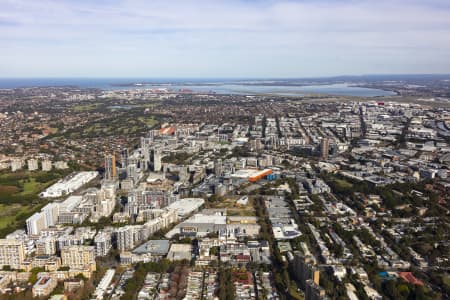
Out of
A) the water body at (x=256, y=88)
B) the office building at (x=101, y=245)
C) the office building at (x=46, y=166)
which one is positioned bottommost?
the office building at (x=101, y=245)

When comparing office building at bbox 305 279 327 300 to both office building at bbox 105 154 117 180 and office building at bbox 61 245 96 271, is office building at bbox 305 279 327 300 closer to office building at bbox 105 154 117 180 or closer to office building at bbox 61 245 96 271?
office building at bbox 61 245 96 271

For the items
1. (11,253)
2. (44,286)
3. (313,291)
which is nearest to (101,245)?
(44,286)

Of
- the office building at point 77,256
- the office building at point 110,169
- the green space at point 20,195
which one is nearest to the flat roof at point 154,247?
the office building at point 77,256

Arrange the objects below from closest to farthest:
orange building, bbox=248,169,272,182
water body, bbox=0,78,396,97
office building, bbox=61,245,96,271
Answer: office building, bbox=61,245,96,271, orange building, bbox=248,169,272,182, water body, bbox=0,78,396,97

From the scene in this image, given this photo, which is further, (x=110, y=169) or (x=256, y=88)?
(x=256, y=88)

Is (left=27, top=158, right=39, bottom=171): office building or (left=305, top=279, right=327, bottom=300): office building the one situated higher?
(left=27, top=158, right=39, bottom=171): office building

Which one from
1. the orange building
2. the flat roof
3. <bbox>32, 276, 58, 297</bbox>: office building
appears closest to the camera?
<bbox>32, 276, 58, 297</bbox>: office building

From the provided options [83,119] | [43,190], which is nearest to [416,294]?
[43,190]

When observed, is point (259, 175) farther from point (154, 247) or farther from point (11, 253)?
point (11, 253)

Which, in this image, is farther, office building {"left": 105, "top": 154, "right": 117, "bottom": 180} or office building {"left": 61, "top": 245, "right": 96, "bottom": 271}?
office building {"left": 105, "top": 154, "right": 117, "bottom": 180}

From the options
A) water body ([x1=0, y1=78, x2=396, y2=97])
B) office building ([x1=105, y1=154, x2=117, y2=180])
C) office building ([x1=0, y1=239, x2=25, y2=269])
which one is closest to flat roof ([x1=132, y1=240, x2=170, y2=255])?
office building ([x1=0, y1=239, x2=25, y2=269])

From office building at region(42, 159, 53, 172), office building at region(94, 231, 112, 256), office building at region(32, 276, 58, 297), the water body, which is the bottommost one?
office building at region(32, 276, 58, 297)

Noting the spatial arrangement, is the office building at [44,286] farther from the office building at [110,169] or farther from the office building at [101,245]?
the office building at [110,169]
